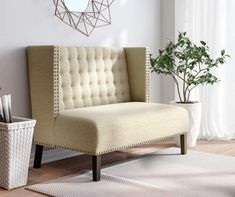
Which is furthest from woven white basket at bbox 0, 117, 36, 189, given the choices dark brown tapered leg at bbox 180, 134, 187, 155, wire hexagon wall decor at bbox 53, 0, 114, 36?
dark brown tapered leg at bbox 180, 134, 187, 155

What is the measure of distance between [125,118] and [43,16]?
3.45 ft

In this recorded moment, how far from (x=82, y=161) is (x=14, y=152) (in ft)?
2.68

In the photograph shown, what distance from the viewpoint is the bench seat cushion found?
2.64 m

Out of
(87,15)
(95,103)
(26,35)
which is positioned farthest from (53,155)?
(87,15)

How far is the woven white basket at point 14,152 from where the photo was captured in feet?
8.28

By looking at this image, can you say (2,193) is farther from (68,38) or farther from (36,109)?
(68,38)

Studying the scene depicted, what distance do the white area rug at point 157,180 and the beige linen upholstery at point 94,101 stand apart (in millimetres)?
201

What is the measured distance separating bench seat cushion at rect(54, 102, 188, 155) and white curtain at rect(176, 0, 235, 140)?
95 cm

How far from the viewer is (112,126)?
2.69 m

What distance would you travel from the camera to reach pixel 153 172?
9.41 feet

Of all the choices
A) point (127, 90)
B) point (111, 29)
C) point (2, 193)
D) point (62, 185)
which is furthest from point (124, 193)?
point (111, 29)

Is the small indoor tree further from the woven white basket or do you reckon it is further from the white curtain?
the woven white basket

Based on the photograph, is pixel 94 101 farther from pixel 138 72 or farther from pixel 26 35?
pixel 26 35

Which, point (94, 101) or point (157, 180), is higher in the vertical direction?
point (94, 101)
